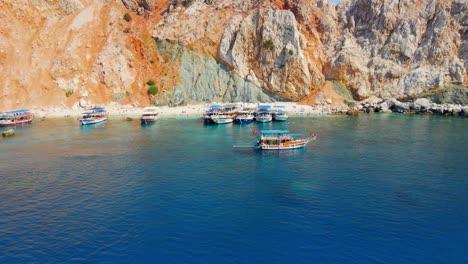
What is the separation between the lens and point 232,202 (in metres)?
42.8

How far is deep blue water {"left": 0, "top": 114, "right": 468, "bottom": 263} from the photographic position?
3228 centimetres

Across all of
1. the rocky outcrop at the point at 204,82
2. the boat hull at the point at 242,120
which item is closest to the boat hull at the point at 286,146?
the boat hull at the point at 242,120

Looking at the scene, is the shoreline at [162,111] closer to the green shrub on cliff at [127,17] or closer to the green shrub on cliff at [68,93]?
the green shrub on cliff at [68,93]

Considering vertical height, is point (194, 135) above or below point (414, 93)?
below

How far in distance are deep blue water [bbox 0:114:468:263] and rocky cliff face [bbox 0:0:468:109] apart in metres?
64.1

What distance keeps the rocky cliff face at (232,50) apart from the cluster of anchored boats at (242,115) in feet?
73.1

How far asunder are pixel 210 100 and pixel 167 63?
22.9 metres

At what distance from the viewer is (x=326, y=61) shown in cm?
15112

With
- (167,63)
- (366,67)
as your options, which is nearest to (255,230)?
(167,63)

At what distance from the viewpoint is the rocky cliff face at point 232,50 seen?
134500 mm

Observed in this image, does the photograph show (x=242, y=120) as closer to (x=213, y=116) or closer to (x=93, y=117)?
(x=213, y=116)

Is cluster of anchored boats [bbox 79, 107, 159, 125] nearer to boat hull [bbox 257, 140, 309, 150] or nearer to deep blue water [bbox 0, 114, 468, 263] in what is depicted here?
deep blue water [bbox 0, 114, 468, 263]

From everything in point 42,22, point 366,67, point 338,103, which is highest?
point 42,22

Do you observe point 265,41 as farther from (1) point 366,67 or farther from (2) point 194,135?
(2) point 194,135
